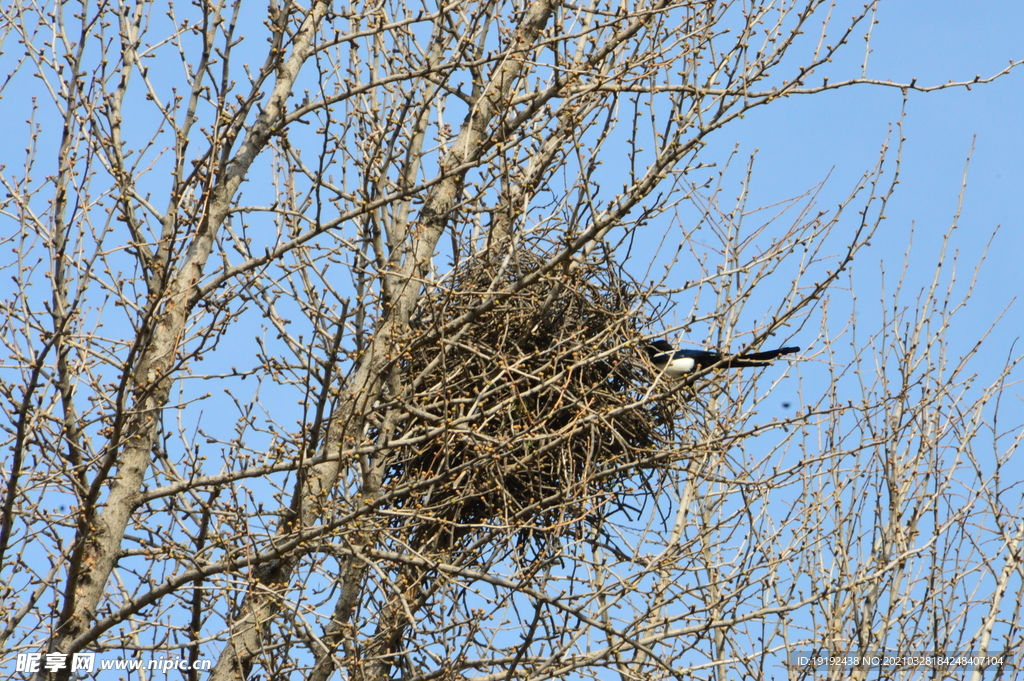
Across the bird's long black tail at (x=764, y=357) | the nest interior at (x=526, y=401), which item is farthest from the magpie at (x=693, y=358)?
the nest interior at (x=526, y=401)

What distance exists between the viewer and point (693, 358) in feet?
19.0

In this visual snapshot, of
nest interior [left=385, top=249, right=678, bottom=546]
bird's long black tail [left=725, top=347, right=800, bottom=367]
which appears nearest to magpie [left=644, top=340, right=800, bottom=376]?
bird's long black tail [left=725, top=347, right=800, bottom=367]

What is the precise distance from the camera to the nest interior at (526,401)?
4.45m

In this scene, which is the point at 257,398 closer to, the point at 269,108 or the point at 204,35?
the point at 269,108

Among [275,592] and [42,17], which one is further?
[42,17]

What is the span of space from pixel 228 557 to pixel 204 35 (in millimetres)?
2115

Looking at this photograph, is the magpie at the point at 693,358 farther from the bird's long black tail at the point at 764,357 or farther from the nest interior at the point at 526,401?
the nest interior at the point at 526,401

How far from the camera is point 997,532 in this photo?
562cm

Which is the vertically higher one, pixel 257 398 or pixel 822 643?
pixel 257 398

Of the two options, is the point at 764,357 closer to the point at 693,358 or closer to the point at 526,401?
the point at 693,358

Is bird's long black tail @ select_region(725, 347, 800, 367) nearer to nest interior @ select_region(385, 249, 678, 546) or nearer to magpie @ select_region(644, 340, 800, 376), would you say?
magpie @ select_region(644, 340, 800, 376)

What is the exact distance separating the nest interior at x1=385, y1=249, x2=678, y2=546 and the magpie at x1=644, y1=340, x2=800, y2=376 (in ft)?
0.90

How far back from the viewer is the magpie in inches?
204

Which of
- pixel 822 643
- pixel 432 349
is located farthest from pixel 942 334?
pixel 432 349
